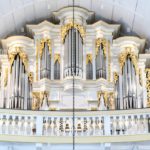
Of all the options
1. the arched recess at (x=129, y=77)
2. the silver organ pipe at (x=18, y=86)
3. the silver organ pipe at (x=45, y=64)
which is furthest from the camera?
the silver organ pipe at (x=45, y=64)

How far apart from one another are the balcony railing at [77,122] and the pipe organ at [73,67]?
214 cm

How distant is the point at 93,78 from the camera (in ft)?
64.6

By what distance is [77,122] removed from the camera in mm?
16797

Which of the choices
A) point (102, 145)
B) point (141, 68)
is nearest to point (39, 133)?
point (102, 145)

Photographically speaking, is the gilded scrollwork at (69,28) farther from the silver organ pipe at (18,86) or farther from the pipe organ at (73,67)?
the silver organ pipe at (18,86)

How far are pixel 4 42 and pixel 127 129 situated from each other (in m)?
6.06

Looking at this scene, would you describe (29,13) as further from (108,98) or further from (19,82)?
(108,98)

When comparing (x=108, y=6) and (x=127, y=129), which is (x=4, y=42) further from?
(x=127, y=129)

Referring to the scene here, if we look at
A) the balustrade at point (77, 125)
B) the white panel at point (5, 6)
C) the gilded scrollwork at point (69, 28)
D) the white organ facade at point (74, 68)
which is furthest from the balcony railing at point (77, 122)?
the white panel at point (5, 6)

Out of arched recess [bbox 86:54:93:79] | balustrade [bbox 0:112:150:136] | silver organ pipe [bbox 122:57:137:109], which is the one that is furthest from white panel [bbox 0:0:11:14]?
balustrade [bbox 0:112:150:136]

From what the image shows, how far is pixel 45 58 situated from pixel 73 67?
114cm

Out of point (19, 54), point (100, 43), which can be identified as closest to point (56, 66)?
point (19, 54)

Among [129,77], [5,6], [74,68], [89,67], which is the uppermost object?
[5,6]

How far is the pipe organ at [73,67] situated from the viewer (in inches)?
760
